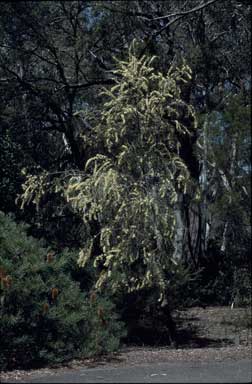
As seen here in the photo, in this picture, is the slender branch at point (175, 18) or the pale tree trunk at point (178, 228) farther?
the slender branch at point (175, 18)

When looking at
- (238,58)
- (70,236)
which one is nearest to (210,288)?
(70,236)

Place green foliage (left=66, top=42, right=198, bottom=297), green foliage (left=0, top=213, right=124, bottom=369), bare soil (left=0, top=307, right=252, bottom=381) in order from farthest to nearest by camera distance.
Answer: green foliage (left=66, top=42, right=198, bottom=297), bare soil (left=0, top=307, right=252, bottom=381), green foliage (left=0, top=213, right=124, bottom=369)

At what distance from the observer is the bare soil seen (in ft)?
42.8

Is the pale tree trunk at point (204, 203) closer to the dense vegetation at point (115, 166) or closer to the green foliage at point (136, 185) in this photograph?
the dense vegetation at point (115, 166)

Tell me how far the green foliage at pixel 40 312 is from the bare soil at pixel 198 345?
0.30m

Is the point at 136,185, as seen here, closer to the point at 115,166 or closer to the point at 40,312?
the point at 115,166

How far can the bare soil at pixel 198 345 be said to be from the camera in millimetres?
13031

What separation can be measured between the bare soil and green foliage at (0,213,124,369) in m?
0.30

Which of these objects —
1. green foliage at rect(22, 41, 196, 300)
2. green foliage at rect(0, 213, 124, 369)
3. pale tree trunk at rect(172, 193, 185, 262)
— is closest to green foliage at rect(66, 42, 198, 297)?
green foliage at rect(22, 41, 196, 300)

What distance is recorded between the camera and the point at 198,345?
620 inches

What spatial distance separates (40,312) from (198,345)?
422cm

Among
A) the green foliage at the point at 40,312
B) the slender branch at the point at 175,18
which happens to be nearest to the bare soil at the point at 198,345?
the green foliage at the point at 40,312

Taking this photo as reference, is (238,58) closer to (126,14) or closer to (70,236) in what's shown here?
(126,14)

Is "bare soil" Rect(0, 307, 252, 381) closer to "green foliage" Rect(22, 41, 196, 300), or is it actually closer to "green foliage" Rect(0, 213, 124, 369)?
"green foliage" Rect(0, 213, 124, 369)
